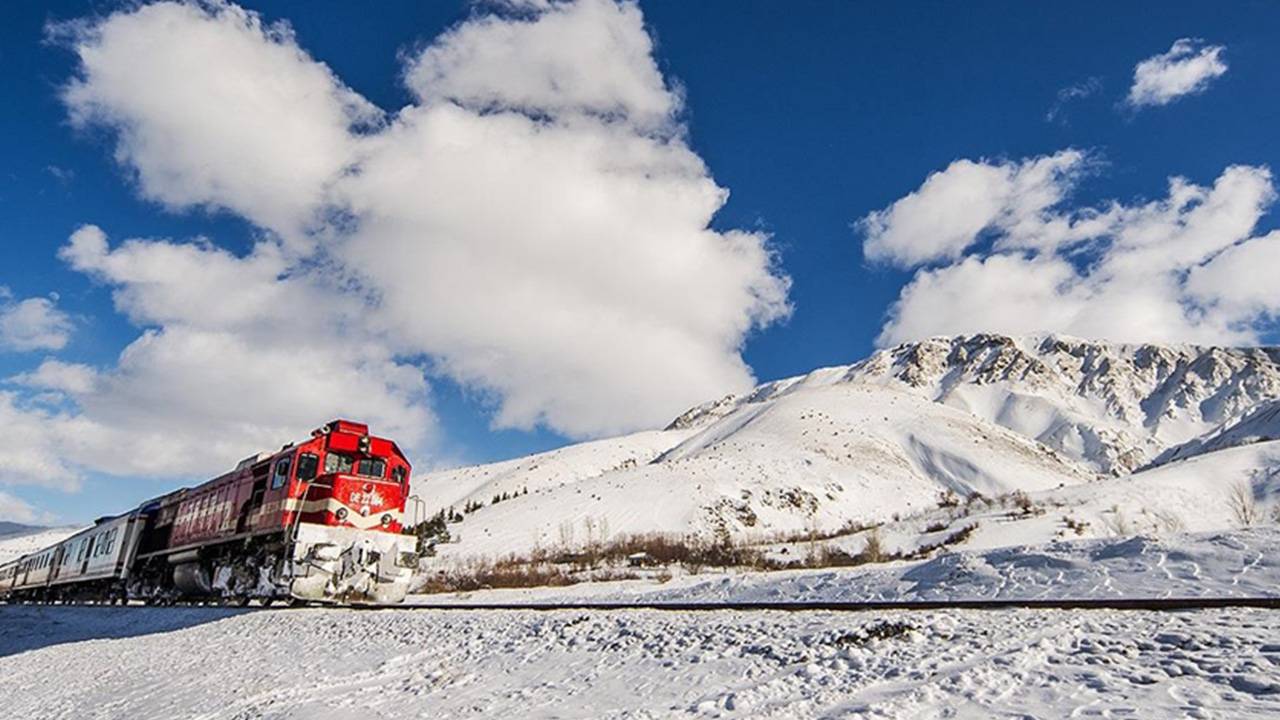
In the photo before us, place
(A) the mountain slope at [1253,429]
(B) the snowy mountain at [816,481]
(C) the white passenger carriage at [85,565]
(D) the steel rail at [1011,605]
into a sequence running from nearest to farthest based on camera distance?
(D) the steel rail at [1011,605]
(C) the white passenger carriage at [85,565]
(B) the snowy mountain at [816,481]
(A) the mountain slope at [1253,429]

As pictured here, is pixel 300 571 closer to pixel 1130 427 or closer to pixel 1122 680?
pixel 1122 680

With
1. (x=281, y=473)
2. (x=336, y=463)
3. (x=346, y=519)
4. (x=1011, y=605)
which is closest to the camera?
(x=1011, y=605)

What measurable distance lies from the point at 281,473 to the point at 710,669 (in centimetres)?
1459

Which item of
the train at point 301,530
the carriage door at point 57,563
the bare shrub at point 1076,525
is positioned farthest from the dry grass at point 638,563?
the carriage door at point 57,563

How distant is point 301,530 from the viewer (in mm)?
16500

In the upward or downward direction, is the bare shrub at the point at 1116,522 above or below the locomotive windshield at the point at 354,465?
below

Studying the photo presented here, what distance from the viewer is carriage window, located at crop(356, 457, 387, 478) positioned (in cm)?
1881

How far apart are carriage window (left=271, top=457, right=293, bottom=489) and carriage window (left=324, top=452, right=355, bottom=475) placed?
2.75ft

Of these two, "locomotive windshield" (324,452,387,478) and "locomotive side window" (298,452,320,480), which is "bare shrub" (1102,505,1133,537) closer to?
"locomotive windshield" (324,452,387,478)

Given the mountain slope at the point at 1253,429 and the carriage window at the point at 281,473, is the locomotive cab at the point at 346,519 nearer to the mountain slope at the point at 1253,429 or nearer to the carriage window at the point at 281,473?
the carriage window at the point at 281,473

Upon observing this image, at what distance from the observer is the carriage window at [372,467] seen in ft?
61.7

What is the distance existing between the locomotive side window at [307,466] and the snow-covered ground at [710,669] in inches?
221

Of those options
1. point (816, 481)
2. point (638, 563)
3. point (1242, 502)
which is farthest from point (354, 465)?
point (816, 481)

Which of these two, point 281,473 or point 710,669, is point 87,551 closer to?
point 281,473
